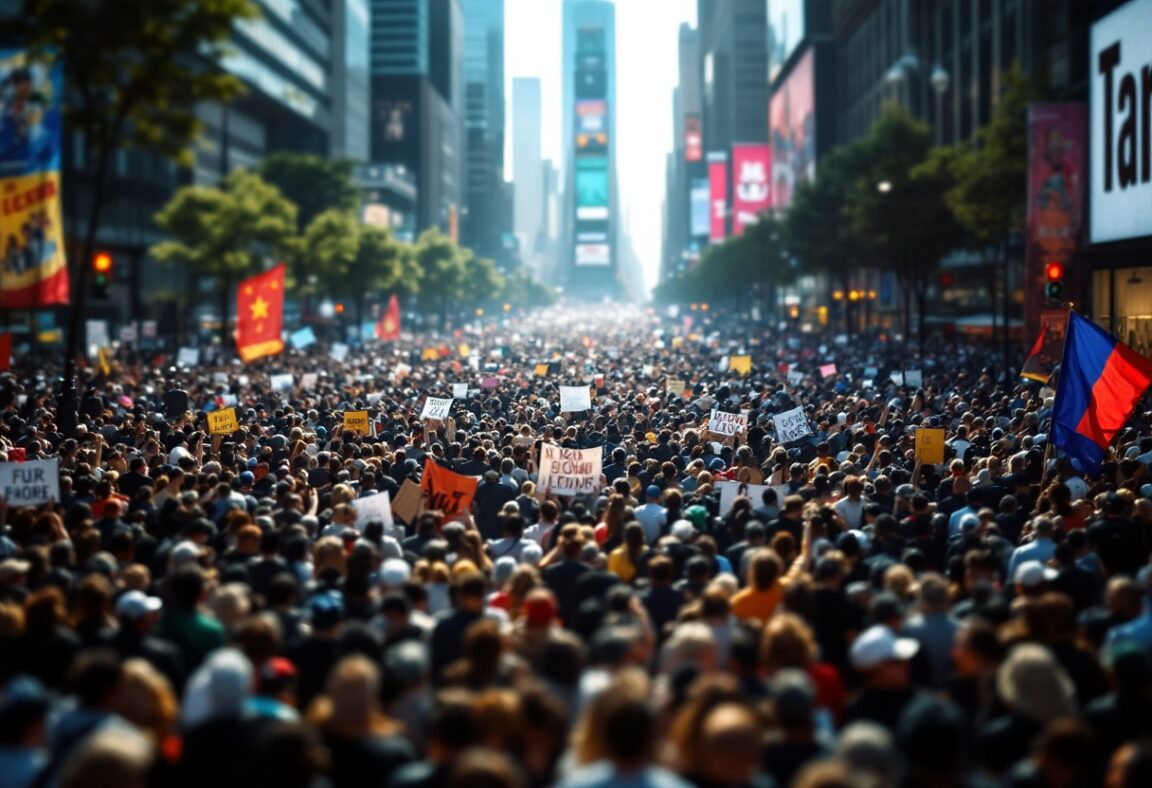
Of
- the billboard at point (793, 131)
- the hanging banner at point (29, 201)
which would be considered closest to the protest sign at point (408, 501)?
the hanging banner at point (29, 201)

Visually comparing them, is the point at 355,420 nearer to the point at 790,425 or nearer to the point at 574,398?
the point at 574,398

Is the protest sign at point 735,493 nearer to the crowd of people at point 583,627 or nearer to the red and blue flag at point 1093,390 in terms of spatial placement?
the crowd of people at point 583,627

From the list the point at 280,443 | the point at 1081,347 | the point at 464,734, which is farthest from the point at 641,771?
the point at 280,443

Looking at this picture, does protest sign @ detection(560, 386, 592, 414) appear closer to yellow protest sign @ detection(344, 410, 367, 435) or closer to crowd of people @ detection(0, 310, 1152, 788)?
yellow protest sign @ detection(344, 410, 367, 435)

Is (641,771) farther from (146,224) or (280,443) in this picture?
(146,224)

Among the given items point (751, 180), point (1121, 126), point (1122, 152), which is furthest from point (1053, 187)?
point (751, 180)
